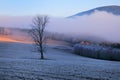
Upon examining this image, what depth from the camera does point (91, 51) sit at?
113750mm

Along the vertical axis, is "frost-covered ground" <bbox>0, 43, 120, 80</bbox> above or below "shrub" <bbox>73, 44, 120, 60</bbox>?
above

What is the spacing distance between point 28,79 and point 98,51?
91334 millimetres

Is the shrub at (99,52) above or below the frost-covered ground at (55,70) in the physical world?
below

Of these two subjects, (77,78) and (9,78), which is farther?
(77,78)

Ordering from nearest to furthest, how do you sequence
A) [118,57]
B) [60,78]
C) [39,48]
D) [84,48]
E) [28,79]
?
1. [28,79]
2. [60,78]
3. [39,48]
4. [118,57]
5. [84,48]

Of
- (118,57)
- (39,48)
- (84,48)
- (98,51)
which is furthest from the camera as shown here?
(84,48)

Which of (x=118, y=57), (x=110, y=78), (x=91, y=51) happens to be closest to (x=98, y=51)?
(x=91, y=51)

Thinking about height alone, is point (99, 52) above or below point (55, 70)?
below

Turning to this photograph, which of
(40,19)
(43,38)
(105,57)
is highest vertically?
(40,19)

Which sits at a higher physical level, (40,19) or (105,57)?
(40,19)

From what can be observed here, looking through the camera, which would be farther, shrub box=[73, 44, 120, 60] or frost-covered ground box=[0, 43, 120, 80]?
shrub box=[73, 44, 120, 60]

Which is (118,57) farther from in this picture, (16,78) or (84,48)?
(16,78)

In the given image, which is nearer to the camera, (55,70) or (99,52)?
(55,70)

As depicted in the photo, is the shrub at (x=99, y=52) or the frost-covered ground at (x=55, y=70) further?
the shrub at (x=99, y=52)
